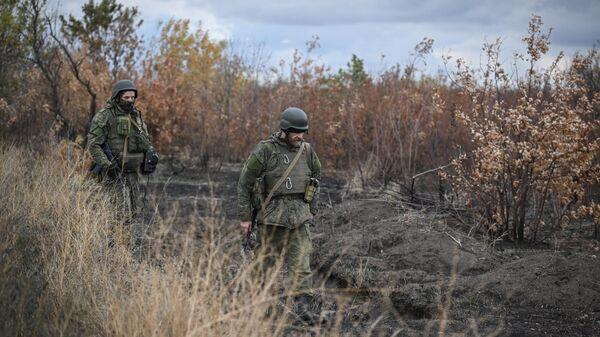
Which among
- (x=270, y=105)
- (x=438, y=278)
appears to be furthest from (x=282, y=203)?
(x=270, y=105)

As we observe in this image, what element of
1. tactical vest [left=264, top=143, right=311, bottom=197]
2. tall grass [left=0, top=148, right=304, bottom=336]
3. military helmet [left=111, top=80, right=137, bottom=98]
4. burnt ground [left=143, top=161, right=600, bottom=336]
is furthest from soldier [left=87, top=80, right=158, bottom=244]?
tactical vest [left=264, top=143, right=311, bottom=197]

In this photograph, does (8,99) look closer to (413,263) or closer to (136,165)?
(136,165)

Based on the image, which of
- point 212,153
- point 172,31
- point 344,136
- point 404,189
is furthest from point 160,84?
point 172,31

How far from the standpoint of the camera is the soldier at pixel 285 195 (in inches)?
218

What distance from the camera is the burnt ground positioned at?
5547mm

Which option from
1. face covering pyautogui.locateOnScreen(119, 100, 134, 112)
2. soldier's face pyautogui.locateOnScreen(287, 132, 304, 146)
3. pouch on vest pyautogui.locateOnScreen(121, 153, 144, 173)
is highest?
face covering pyautogui.locateOnScreen(119, 100, 134, 112)

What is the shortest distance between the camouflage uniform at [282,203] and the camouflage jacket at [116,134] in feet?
6.65

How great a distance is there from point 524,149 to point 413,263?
1.55 meters

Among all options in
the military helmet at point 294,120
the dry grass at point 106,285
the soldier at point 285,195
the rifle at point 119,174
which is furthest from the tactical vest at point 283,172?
the rifle at point 119,174

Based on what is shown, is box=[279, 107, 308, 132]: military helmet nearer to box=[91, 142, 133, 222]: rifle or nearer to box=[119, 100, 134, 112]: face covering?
box=[91, 142, 133, 222]: rifle

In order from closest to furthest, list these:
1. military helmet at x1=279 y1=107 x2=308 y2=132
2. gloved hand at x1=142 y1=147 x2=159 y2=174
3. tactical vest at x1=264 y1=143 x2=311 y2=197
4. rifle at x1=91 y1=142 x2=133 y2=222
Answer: military helmet at x1=279 y1=107 x2=308 y2=132
tactical vest at x1=264 y1=143 x2=311 y2=197
rifle at x1=91 y1=142 x2=133 y2=222
gloved hand at x1=142 y1=147 x2=159 y2=174

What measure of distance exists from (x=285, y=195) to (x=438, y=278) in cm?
201

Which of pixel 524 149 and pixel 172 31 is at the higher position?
pixel 172 31

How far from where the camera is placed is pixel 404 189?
10297 millimetres
